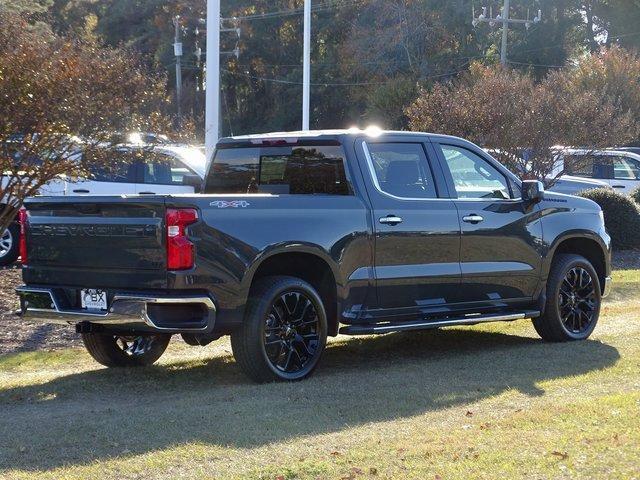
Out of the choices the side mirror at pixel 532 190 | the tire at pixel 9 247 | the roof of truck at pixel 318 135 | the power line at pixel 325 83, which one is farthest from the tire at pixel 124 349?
the power line at pixel 325 83

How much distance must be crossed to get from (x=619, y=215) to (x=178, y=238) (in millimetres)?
13107

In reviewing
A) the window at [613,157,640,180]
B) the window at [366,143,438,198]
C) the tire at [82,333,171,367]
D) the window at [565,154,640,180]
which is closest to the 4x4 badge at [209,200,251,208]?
the window at [366,143,438,198]

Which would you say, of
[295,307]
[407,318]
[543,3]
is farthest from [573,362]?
[543,3]

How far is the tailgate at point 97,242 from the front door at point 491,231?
2.89 meters

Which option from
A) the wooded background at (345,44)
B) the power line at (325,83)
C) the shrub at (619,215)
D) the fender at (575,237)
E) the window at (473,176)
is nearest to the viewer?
the window at (473,176)

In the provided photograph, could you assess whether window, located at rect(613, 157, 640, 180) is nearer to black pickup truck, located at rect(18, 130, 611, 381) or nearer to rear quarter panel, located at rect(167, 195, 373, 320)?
black pickup truck, located at rect(18, 130, 611, 381)

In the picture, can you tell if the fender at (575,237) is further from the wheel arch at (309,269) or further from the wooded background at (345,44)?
the wooded background at (345,44)

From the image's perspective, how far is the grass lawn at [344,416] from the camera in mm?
5949

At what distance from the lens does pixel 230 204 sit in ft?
26.3

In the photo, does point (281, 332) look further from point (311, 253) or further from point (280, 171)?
point (280, 171)

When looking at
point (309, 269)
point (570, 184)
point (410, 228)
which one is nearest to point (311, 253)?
point (309, 269)

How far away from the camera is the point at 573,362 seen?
30.5 ft

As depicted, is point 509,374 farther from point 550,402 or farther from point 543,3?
point 543,3

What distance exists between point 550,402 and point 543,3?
162 ft
